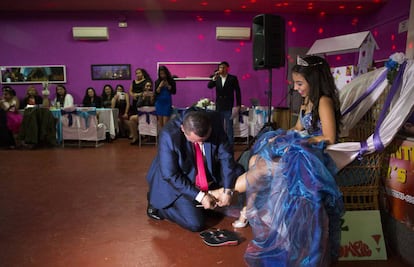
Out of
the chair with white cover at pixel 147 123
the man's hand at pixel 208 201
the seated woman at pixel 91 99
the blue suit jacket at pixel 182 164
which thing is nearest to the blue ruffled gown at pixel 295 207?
the man's hand at pixel 208 201

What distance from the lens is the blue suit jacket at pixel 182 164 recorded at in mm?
1951

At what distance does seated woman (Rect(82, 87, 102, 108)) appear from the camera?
630 cm

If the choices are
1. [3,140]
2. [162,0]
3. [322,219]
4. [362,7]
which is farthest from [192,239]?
[362,7]

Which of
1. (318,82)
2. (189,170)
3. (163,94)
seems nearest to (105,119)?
(163,94)

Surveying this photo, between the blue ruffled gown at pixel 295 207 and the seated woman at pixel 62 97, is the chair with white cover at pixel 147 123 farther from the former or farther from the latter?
the blue ruffled gown at pixel 295 207

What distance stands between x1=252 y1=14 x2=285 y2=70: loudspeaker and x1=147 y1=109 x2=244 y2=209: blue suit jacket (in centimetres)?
188

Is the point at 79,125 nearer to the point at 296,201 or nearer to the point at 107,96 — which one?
the point at 107,96

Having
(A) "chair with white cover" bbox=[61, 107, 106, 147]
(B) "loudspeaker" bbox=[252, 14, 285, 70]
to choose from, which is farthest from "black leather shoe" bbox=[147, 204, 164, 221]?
(A) "chair with white cover" bbox=[61, 107, 106, 147]

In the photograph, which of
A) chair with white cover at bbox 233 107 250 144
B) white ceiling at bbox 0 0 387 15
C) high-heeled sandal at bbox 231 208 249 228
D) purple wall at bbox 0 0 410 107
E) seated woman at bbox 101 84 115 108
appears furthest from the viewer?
purple wall at bbox 0 0 410 107

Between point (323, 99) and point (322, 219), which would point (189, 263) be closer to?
point (322, 219)

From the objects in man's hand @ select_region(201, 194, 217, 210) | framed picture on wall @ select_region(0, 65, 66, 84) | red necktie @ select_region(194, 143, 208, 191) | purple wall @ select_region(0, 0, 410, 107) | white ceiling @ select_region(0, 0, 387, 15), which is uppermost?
white ceiling @ select_region(0, 0, 387, 15)

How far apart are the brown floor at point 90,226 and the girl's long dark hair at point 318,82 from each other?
87 cm

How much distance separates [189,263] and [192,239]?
0.97 feet

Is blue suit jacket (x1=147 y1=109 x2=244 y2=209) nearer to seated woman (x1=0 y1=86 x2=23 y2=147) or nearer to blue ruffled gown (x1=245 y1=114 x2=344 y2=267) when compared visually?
blue ruffled gown (x1=245 y1=114 x2=344 y2=267)
